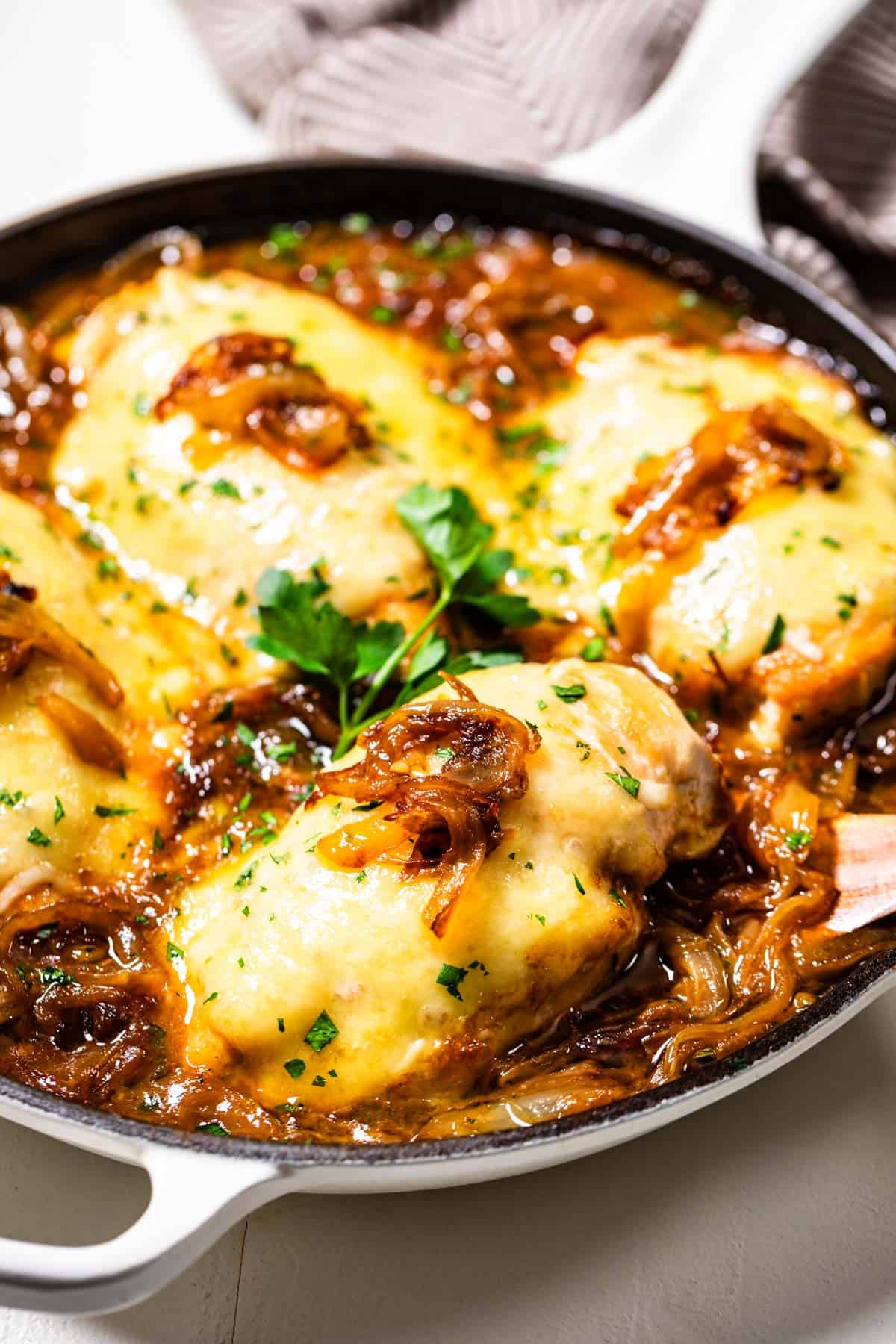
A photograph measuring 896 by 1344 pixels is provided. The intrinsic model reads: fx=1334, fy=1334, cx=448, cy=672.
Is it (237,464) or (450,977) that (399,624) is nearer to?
(237,464)

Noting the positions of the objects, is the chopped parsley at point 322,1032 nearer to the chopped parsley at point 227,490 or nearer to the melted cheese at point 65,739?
the melted cheese at point 65,739

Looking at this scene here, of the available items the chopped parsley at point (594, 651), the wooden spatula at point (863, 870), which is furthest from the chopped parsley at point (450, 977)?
the chopped parsley at point (594, 651)

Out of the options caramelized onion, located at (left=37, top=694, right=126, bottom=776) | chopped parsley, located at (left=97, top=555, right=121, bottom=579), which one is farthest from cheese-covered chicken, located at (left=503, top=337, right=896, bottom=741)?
caramelized onion, located at (left=37, top=694, right=126, bottom=776)

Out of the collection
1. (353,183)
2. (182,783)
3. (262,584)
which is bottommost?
(182,783)

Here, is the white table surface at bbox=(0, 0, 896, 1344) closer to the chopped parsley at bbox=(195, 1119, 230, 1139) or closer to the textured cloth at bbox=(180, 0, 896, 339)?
the chopped parsley at bbox=(195, 1119, 230, 1139)

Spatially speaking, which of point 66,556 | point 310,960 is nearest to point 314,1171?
point 310,960

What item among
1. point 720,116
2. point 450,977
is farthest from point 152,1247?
point 720,116

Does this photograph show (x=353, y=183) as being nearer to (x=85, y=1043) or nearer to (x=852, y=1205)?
(x=85, y=1043)
